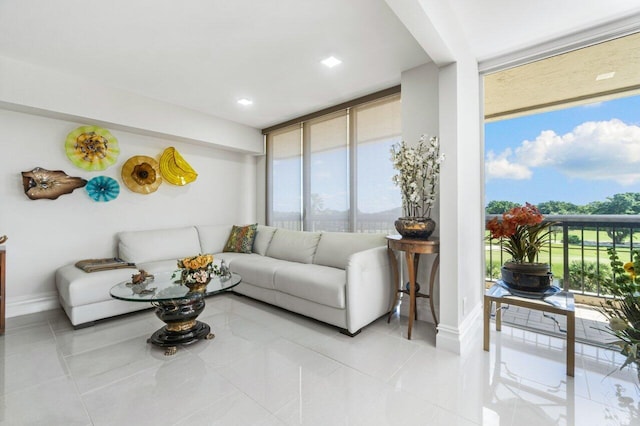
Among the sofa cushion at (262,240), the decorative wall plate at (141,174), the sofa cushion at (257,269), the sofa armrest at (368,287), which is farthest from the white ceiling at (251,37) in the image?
the sofa cushion at (257,269)

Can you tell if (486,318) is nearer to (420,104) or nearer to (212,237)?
(420,104)

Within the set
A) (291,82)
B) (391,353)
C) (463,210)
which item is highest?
(291,82)

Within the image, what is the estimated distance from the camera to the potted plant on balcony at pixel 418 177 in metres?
2.41

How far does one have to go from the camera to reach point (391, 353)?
7.12 ft

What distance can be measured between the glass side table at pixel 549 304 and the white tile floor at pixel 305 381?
153mm

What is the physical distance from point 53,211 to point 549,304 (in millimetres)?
4967

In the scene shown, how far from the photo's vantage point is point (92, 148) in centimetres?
342

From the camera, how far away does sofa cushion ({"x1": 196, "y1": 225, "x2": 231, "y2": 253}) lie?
430 cm

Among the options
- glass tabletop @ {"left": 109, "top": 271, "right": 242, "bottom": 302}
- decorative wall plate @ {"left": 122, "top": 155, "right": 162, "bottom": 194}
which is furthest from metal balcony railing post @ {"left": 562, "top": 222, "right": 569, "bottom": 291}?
decorative wall plate @ {"left": 122, "top": 155, "right": 162, "bottom": 194}

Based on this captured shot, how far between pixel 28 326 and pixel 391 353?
3.45 m

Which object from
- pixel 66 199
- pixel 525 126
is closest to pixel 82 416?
pixel 66 199

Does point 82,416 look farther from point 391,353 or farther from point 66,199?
point 66,199

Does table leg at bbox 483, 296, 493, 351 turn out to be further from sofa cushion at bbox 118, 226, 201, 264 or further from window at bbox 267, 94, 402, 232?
sofa cushion at bbox 118, 226, 201, 264

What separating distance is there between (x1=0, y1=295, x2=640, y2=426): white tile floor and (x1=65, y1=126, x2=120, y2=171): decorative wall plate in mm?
1912
